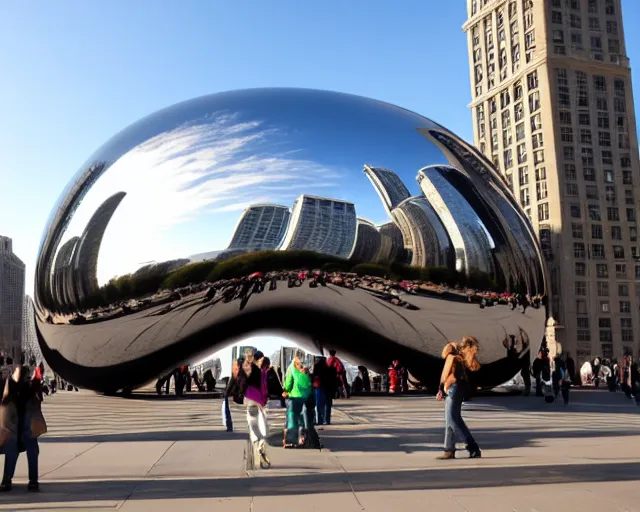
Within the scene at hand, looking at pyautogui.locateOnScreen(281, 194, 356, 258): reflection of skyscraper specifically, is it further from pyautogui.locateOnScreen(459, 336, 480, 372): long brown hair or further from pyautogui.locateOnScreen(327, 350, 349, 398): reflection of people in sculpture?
pyautogui.locateOnScreen(459, 336, 480, 372): long brown hair

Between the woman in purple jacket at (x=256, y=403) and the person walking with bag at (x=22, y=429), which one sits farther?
the woman in purple jacket at (x=256, y=403)

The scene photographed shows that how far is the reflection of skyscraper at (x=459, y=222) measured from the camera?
1223 cm

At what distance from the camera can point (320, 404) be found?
10156 mm

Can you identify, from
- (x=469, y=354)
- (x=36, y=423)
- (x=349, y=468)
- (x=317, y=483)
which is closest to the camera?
(x=317, y=483)

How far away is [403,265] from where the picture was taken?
39.8 feet

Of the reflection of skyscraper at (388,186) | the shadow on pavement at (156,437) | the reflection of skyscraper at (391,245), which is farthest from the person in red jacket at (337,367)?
the reflection of skyscraper at (388,186)

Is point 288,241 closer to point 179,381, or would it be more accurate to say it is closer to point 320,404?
point 320,404

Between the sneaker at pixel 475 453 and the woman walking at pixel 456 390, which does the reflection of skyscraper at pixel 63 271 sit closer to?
the woman walking at pixel 456 390

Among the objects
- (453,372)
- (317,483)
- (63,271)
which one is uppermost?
(63,271)

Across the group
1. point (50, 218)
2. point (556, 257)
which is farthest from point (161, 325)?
point (556, 257)

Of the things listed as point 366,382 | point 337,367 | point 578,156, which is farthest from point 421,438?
point 578,156

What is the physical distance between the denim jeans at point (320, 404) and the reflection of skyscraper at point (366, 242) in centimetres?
262

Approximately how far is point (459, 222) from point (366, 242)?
1637 mm

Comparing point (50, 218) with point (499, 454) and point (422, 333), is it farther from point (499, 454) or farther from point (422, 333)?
point (499, 454)
